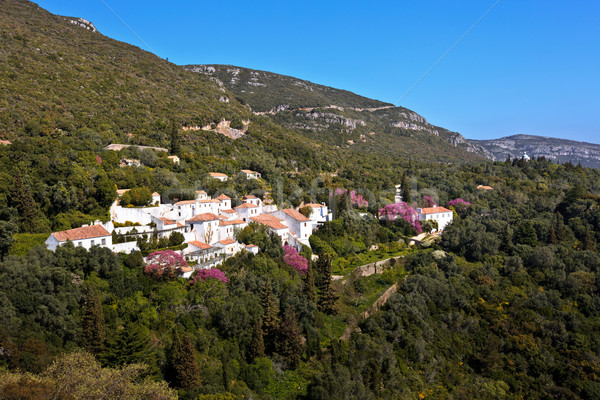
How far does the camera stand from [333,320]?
92.5ft

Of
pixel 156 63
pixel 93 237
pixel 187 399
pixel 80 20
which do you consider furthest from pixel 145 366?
pixel 80 20

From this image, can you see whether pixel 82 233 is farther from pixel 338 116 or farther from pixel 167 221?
pixel 338 116

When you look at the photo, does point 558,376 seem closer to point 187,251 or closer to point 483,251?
point 483,251

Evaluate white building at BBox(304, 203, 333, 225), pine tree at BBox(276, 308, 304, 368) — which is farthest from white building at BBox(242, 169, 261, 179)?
pine tree at BBox(276, 308, 304, 368)

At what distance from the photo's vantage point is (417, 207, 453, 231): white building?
4888 cm

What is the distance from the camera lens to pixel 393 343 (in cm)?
2770

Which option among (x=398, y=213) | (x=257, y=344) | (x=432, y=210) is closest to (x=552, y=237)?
(x=432, y=210)

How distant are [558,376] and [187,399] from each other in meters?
26.8

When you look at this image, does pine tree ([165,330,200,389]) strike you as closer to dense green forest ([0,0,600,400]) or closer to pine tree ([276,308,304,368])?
dense green forest ([0,0,600,400])

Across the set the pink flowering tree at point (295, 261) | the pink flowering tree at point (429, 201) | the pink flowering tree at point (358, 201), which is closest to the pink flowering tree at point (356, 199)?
the pink flowering tree at point (358, 201)

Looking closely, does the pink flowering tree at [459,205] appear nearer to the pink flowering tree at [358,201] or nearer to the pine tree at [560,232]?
the pine tree at [560,232]

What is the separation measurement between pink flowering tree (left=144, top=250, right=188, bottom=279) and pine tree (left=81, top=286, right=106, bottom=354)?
4.69 m

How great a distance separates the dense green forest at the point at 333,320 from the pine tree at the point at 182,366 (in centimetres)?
7

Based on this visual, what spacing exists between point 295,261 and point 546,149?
183 metres
